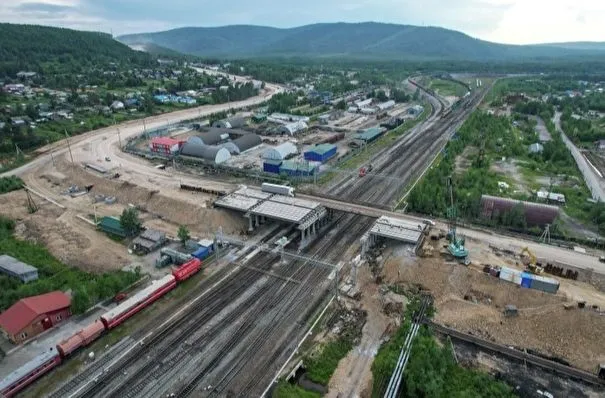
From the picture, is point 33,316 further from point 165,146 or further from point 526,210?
Result: point 526,210

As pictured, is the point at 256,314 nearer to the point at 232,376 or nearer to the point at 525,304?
the point at 232,376

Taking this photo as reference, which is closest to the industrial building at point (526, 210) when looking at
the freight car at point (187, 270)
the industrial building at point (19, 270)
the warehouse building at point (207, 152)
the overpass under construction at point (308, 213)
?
the overpass under construction at point (308, 213)

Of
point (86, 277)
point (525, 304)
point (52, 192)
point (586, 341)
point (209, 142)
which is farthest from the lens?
point (209, 142)

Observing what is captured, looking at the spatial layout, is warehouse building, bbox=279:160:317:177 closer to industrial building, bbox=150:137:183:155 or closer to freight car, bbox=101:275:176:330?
industrial building, bbox=150:137:183:155

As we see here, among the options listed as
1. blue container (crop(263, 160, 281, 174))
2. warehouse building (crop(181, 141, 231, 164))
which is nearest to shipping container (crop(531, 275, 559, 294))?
blue container (crop(263, 160, 281, 174))

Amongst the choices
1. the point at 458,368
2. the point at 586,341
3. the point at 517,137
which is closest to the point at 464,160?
the point at 517,137
